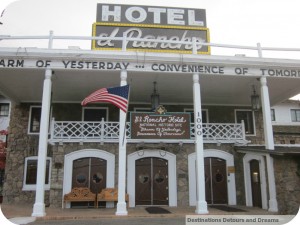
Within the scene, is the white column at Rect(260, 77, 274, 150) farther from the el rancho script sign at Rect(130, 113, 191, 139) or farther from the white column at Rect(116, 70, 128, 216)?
the white column at Rect(116, 70, 128, 216)

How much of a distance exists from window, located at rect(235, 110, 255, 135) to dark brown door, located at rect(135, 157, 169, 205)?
5.79 meters

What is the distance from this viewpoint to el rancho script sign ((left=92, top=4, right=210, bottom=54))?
16.0 m

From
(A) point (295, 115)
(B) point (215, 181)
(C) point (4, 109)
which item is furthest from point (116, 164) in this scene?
(A) point (295, 115)

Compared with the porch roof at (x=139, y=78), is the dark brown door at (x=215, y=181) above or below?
below

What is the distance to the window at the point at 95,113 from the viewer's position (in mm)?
17203

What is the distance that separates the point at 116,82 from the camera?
47.2ft

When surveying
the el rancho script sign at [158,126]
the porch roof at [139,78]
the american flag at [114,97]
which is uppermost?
the porch roof at [139,78]

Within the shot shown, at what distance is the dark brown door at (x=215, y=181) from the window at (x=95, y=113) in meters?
6.09

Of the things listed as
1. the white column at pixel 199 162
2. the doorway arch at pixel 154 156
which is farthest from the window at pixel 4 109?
the white column at pixel 199 162

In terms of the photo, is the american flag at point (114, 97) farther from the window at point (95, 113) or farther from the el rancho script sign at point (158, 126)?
the window at point (95, 113)

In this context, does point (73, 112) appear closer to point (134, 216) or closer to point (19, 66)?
point (19, 66)

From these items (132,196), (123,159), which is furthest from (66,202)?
(123,159)

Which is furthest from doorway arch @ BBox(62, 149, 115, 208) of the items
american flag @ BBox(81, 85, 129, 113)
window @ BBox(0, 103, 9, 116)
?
window @ BBox(0, 103, 9, 116)

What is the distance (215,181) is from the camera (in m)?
15.1
